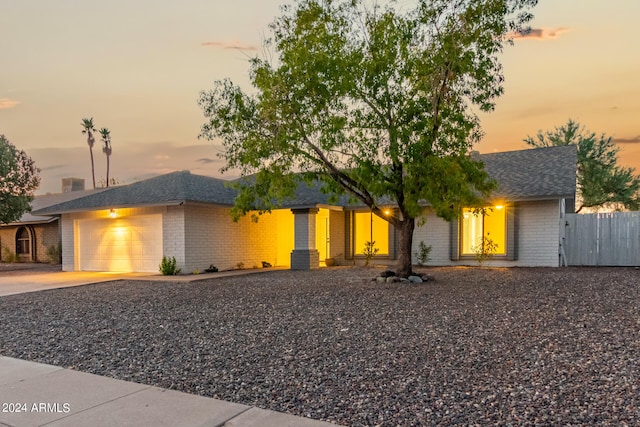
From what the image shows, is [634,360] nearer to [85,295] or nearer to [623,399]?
[623,399]

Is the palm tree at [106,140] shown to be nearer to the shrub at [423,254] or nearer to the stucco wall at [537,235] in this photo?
the shrub at [423,254]

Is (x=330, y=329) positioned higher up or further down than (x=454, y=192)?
further down

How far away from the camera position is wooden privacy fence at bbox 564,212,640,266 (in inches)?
575

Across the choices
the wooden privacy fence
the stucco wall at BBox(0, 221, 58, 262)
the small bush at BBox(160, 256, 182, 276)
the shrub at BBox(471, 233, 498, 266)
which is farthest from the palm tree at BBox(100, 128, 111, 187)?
the wooden privacy fence

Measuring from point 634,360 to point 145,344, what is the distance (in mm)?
5821

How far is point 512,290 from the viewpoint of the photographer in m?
9.53

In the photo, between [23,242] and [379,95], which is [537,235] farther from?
[23,242]

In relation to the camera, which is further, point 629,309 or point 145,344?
point 629,309

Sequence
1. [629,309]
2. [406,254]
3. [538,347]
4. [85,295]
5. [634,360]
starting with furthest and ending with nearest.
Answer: [406,254]
[85,295]
[629,309]
[538,347]
[634,360]

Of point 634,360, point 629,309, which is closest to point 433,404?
point 634,360

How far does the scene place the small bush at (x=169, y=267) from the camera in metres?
14.7

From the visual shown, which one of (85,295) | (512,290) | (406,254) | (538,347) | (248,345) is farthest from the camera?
(406,254)

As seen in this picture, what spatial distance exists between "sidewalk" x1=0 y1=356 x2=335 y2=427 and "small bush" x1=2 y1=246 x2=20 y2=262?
25842mm

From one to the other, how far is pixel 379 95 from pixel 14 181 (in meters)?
18.9
